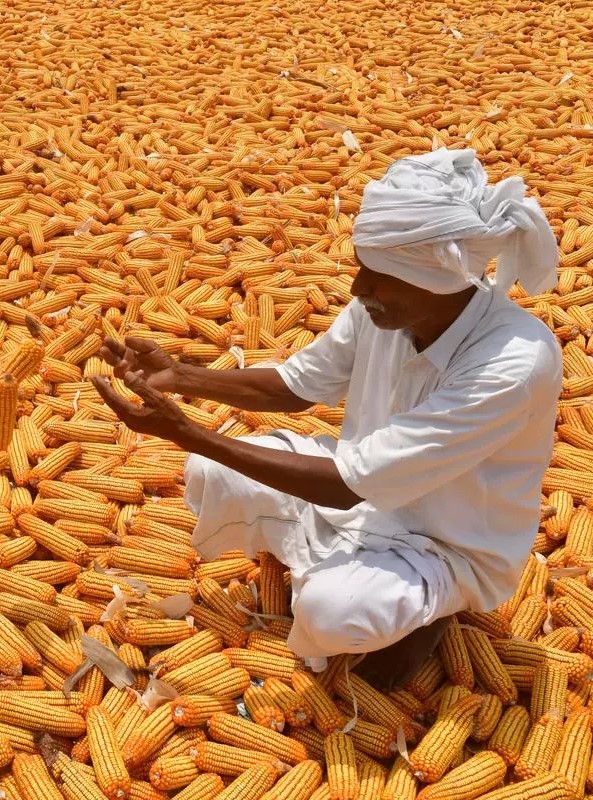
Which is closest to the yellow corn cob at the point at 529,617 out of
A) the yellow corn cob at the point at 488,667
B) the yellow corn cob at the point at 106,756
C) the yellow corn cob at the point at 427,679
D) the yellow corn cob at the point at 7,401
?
the yellow corn cob at the point at 488,667

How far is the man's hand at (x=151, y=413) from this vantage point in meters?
2.79

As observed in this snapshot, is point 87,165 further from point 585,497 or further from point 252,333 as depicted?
point 585,497

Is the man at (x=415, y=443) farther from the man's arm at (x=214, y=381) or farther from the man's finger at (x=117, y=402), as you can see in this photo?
the man's arm at (x=214, y=381)

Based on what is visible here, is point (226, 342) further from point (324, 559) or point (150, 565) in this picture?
point (324, 559)

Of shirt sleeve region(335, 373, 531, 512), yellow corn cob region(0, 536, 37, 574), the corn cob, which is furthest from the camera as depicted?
yellow corn cob region(0, 536, 37, 574)

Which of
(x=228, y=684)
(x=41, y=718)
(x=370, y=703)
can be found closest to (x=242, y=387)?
(x=228, y=684)

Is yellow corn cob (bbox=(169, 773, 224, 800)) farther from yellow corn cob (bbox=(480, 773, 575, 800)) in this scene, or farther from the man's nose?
the man's nose

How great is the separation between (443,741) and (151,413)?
1.40m

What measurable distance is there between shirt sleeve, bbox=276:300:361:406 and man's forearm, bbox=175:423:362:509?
60cm

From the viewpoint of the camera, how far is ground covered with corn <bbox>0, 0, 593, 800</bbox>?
112 inches

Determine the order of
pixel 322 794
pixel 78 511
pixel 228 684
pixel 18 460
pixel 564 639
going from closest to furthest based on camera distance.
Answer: pixel 322 794 → pixel 228 684 → pixel 564 639 → pixel 78 511 → pixel 18 460

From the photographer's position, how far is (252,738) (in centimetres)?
285

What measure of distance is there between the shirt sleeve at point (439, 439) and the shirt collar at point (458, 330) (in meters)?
0.17

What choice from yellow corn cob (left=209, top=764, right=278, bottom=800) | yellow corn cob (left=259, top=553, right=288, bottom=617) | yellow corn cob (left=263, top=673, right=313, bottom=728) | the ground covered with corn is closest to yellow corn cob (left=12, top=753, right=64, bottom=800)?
the ground covered with corn
